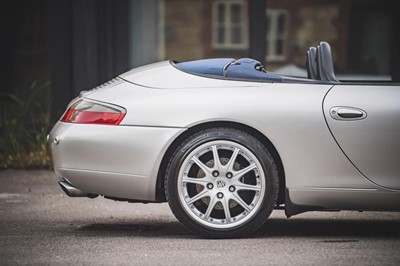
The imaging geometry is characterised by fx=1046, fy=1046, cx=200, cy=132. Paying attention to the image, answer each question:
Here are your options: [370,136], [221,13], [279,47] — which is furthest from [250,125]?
[221,13]

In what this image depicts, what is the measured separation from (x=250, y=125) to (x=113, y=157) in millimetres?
950

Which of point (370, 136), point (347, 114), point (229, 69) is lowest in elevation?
point (370, 136)

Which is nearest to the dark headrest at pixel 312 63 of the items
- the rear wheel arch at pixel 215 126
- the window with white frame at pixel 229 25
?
the rear wheel arch at pixel 215 126

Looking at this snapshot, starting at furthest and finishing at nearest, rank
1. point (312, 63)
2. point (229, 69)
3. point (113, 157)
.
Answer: point (312, 63)
point (229, 69)
point (113, 157)

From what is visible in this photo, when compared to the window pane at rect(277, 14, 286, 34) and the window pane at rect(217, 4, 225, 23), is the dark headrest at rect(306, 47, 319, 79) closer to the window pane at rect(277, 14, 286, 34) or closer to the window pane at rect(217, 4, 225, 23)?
the window pane at rect(277, 14, 286, 34)

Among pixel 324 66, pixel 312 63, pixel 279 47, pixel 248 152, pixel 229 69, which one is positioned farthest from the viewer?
pixel 279 47

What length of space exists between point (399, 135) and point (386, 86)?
0.39 metres

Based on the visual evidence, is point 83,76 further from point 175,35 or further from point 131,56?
point 175,35

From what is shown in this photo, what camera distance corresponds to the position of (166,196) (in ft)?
23.1

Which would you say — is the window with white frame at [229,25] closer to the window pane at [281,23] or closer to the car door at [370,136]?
the window pane at [281,23]

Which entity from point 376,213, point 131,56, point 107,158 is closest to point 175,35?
point 131,56

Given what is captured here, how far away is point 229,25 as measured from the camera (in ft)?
65.3

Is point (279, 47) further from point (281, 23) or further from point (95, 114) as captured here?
point (95, 114)

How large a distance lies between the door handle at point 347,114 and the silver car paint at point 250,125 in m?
0.09
